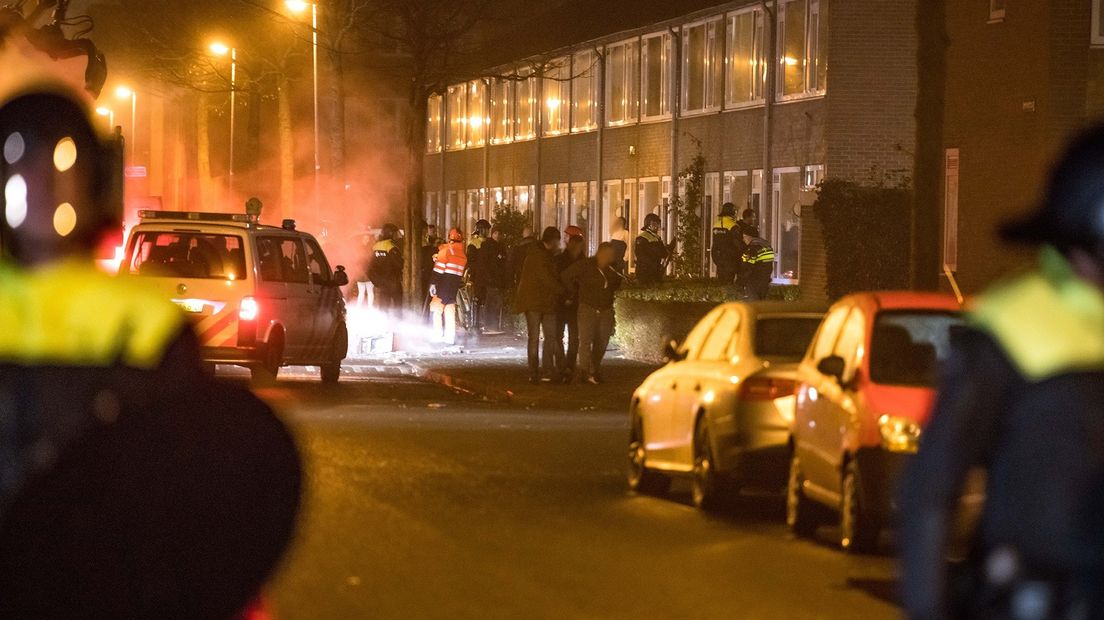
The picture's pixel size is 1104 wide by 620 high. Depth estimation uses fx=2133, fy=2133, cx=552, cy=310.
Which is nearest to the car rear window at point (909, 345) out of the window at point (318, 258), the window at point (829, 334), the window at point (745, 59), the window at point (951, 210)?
the window at point (829, 334)

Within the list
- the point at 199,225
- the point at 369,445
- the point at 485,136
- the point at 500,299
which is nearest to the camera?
the point at 369,445

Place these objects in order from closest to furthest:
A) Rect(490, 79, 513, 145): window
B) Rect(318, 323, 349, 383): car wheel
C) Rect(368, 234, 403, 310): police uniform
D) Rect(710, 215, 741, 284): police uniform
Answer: Rect(318, 323, 349, 383): car wheel
Rect(710, 215, 741, 284): police uniform
Rect(368, 234, 403, 310): police uniform
Rect(490, 79, 513, 145): window

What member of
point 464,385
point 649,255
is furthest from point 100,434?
point 649,255

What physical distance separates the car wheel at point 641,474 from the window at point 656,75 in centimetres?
3118

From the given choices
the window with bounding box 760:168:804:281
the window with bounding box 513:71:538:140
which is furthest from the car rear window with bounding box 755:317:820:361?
the window with bounding box 513:71:538:140

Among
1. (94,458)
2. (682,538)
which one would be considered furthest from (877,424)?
(94,458)

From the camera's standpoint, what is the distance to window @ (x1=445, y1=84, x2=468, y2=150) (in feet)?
216

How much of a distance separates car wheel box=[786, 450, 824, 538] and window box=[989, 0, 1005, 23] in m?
19.3

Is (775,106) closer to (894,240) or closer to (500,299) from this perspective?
(500,299)

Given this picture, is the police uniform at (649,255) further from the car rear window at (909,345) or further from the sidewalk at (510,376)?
the car rear window at (909,345)

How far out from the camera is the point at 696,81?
44.7m

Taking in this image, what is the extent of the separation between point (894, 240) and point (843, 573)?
18.0m

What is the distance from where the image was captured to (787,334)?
567 inches

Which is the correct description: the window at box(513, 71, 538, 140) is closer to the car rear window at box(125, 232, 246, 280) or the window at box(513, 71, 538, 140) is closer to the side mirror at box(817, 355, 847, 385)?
the car rear window at box(125, 232, 246, 280)
